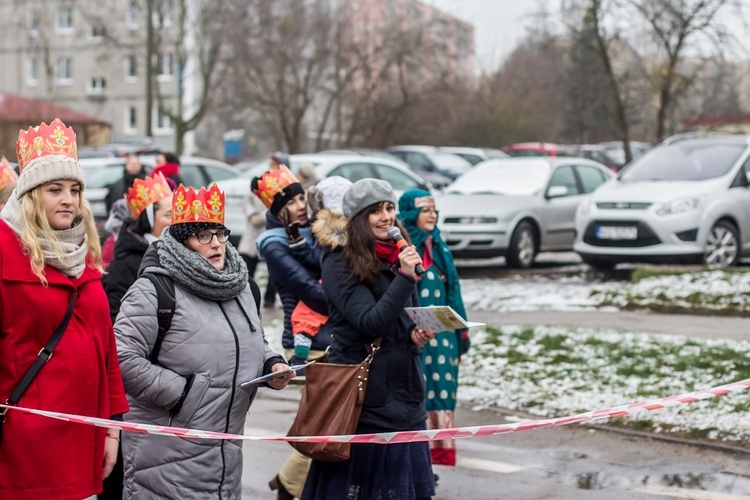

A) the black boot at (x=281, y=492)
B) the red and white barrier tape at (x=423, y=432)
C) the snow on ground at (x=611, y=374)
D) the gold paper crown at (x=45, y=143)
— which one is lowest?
the black boot at (x=281, y=492)

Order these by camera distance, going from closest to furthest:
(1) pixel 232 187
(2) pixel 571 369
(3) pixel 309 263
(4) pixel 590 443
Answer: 1. (3) pixel 309 263
2. (4) pixel 590 443
3. (2) pixel 571 369
4. (1) pixel 232 187

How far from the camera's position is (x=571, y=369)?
964 cm

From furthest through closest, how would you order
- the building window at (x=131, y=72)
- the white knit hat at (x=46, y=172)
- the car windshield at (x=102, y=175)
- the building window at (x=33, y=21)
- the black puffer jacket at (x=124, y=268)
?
the building window at (x=131, y=72) → the building window at (x=33, y=21) → the car windshield at (x=102, y=175) → the black puffer jacket at (x=124, y=268) → the white knit hat at (x=46, y=172)

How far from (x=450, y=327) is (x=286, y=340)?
1.73 metres

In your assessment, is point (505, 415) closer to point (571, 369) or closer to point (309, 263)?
point (571, 369)

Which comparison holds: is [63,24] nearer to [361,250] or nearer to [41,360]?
[361,250]

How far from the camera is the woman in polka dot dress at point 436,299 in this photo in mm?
6801

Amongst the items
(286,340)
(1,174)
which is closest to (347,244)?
(286,340)

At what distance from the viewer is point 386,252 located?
212 inches

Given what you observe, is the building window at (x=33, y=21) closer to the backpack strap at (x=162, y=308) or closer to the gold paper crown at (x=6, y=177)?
the gold paper crown at (x=6, y=177)

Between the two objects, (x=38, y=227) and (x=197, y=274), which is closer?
(x=38, y=227)

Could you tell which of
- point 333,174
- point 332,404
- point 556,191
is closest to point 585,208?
point 556,191

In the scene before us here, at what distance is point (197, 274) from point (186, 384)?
1.42 feet

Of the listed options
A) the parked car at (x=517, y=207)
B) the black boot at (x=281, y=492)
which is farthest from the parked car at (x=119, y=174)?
the black boot at (x=281, y=492)
